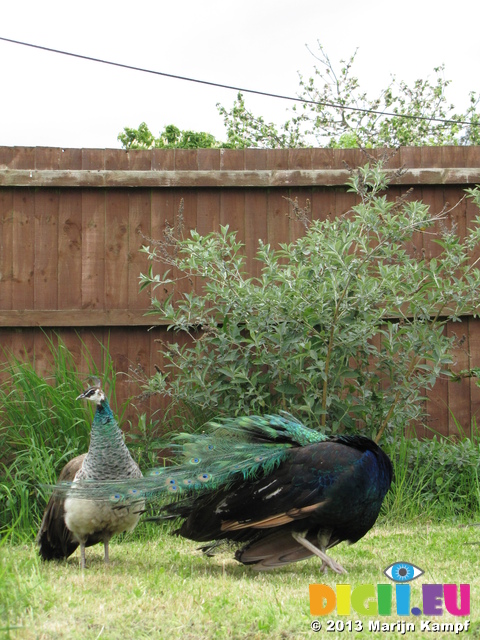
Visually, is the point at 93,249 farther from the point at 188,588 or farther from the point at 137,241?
the point at 188,588

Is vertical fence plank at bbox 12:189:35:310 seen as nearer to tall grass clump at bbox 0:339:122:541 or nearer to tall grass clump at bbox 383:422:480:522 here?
tall grass clump at bbox 0:339:122:541

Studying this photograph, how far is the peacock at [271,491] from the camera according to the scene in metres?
4.30

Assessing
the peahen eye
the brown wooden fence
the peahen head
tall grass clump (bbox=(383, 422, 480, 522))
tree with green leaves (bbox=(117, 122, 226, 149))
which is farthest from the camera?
tree with green leaves (bbox=(117, 122, 226, 149))

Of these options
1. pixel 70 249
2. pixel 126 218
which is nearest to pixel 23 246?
pixel 70 249

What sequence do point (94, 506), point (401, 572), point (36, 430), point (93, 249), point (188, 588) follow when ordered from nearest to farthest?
1. point (188, 588)
2. point (401, 572)
3. point (94, 506)
4. point (36, 430)
5. point (93, 249)

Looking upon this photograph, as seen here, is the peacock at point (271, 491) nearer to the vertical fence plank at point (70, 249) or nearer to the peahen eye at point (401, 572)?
the peahen eye at point (401, 572)

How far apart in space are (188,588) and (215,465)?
0.70m

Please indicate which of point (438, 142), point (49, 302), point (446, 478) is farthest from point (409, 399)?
point (438, 142)

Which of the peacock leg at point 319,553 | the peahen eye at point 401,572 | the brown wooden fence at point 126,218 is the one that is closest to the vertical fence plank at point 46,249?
the brown wooden fence at point 126,218

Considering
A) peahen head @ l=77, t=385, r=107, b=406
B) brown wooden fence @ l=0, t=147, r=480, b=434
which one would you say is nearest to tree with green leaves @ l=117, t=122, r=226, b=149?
brown wooden fence @ l=0, t=147, r=480, b=434

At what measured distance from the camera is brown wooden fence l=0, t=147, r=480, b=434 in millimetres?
6855

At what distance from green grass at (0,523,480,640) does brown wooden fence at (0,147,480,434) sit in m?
1.83

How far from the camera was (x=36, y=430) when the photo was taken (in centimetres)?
623

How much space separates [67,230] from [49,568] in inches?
122
